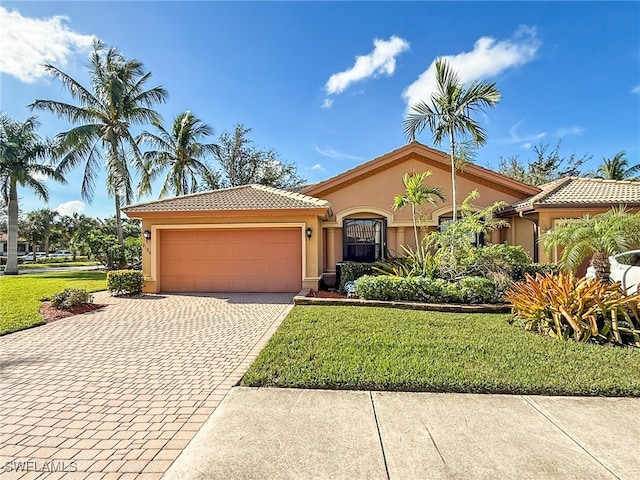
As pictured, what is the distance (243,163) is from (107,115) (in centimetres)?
1141

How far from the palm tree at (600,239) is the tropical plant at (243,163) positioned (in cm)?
2436

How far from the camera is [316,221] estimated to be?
12062mm

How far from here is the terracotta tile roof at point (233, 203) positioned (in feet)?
39.1

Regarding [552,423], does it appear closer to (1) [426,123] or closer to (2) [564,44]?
(1) [426,123]

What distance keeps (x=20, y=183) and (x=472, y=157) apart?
93.2 feet

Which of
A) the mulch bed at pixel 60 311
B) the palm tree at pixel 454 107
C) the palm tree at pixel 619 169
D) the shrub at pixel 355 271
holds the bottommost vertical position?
the mulch bed at pixel 60 311

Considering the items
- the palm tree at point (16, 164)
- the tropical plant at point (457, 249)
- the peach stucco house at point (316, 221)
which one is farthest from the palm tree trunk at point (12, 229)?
the tropical plant at point (457, 249)

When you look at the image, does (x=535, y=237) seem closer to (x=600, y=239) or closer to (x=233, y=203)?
(x=600, y=239)

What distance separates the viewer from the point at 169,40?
10.6 m

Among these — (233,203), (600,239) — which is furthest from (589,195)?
(233,203)

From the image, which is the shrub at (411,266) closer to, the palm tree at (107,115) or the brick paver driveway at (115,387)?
the brick paver driveway at (115,387)

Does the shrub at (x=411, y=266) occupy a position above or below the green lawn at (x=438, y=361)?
above

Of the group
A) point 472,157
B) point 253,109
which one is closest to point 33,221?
point 253,109

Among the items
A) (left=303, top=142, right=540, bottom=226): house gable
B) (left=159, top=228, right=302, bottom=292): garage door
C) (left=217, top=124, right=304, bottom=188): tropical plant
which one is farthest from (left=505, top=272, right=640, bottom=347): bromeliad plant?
(left=217, top=124, right=304, bottom=188): tropical plant
